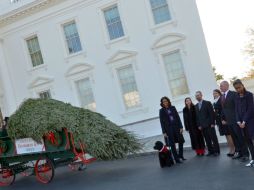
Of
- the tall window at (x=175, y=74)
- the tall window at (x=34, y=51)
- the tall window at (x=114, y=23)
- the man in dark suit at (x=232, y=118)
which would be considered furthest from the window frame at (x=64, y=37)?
the man in dark suit at (x=232, y=118)

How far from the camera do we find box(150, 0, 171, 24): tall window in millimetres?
21219

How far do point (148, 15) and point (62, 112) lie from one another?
1115 cm

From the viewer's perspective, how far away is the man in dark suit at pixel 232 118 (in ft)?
32.4

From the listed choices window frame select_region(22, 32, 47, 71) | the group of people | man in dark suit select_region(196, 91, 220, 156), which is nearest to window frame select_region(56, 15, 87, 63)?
window frame select_region(22, 32, 47, 71)

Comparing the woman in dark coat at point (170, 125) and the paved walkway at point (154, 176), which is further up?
the woman in dark coat at point (170, 125)

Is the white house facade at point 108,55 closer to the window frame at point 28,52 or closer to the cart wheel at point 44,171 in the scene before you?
the window frame at point 28,52

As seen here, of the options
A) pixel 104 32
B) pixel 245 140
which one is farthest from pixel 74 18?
pixel 245 140

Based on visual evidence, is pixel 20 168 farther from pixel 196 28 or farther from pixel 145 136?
pixel 196 28

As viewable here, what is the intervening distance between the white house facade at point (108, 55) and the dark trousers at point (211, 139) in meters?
9.27

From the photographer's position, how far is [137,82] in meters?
21.9

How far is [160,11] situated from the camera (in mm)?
21312

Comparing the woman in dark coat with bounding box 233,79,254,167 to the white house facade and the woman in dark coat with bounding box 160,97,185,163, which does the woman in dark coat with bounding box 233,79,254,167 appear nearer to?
the woman in dark coat with bounding box 160,97,185,163

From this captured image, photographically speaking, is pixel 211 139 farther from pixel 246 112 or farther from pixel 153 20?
pixel 153 20

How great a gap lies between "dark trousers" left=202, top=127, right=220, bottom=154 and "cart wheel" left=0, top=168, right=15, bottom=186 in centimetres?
592
